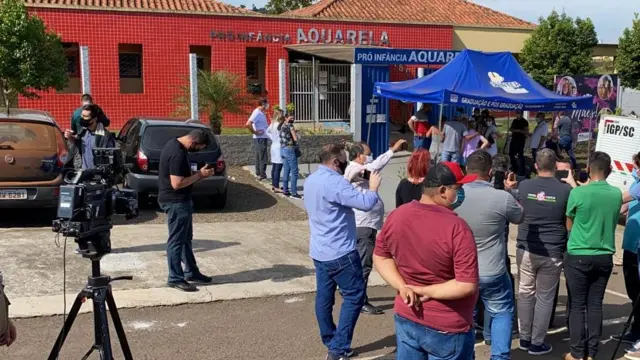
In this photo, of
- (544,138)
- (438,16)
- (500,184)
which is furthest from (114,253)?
(438,16)

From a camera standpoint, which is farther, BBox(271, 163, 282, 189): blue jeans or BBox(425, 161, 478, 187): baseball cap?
BBox(271, 163, 282, 189): blue jeans

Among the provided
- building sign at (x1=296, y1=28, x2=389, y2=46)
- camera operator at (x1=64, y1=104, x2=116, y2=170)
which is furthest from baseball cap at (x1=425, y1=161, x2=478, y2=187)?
building sign at (x1=296, y1=28, x2=389, y2=46)

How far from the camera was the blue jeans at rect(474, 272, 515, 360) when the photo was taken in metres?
4.57

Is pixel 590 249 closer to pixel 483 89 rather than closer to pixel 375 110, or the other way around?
pixel 483 89

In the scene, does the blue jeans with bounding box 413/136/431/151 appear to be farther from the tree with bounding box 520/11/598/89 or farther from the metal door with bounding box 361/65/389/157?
the tree with bounding box 520/11/598/89

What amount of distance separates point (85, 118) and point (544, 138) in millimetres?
11994

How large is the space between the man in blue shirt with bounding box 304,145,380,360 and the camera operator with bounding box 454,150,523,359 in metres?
0.73

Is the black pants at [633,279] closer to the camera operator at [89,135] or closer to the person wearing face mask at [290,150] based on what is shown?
the camera operator at [89,135]

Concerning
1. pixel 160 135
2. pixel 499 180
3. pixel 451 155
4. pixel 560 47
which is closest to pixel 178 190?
pixel 499 180

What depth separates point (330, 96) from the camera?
20594mm

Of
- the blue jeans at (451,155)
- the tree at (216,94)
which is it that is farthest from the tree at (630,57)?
the tree at (216,94)

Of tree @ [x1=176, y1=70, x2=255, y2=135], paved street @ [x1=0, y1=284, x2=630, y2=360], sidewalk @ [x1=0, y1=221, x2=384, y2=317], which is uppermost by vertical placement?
tree @ [x1=176, y1=70, x2=255, y2=135]

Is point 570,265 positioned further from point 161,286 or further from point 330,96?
point 330,96

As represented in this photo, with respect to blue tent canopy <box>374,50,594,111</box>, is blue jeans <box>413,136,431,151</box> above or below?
below
